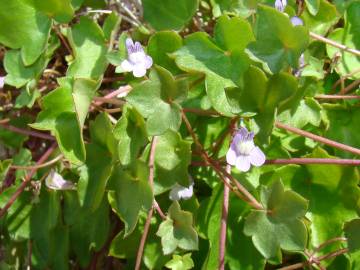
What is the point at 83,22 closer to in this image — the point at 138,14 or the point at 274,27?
the point at 138,14

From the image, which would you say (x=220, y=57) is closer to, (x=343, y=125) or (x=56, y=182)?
(x=343, y=125)

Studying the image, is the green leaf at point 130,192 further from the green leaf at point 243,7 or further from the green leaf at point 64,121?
the green leaf at point 243,7

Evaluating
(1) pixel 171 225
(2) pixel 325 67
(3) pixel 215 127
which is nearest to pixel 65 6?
(3) pixel 215 127

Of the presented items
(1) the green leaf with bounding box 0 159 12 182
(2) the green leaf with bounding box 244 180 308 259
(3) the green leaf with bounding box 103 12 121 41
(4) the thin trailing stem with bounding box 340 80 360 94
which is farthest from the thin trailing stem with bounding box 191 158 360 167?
(1) the green leaf with bounding box 0 159 12 182

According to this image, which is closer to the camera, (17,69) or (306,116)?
(306,116)

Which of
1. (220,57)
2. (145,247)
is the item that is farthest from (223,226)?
(220,57)

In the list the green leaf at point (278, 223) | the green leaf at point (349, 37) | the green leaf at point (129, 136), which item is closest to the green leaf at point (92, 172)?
the green leaf at point (129, 136)
